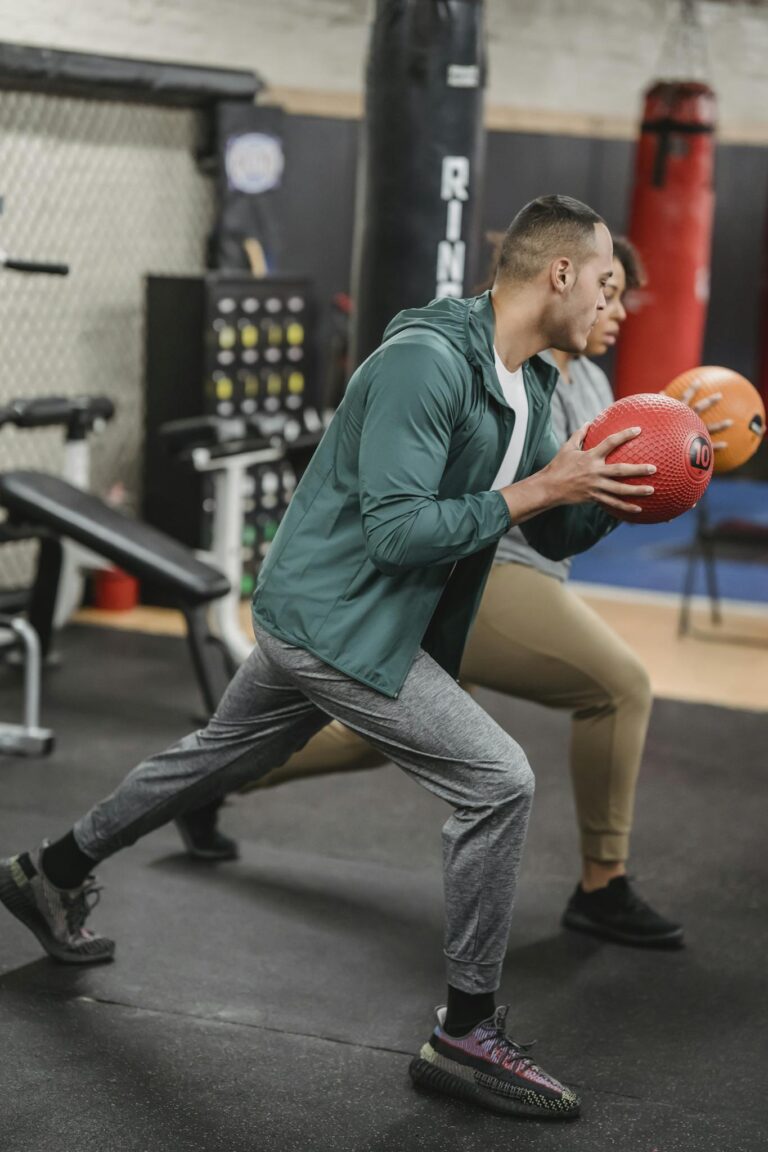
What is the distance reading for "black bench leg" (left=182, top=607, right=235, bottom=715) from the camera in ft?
13.5

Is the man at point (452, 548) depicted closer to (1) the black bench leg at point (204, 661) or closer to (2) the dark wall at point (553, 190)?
(1) the black bench leg at point (204, 661)

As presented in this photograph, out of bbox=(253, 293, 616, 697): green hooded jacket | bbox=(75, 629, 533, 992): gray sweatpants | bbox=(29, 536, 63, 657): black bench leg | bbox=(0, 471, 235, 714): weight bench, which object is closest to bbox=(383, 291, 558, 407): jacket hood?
bbox=(253, 293, 616, 697): green hooded jacket

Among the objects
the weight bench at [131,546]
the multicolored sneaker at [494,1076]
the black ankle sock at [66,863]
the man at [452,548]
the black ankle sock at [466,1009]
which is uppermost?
the man at [452,548]

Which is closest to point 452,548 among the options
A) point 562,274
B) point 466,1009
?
point 562,274

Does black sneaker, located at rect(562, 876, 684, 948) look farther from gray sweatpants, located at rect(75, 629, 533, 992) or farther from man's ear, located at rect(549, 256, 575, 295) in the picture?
man's ear, located at rect(549, 256, 575, 295)

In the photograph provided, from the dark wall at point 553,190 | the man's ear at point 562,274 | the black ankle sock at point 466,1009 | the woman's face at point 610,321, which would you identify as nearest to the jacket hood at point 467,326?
the man's ear at point 562,274

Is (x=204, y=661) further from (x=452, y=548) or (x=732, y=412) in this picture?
(x=452, y=548)

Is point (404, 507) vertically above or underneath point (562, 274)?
underneath

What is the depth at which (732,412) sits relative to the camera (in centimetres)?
299

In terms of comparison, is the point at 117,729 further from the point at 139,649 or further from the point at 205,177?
the point at 205,177

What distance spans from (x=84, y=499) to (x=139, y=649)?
1.23 m

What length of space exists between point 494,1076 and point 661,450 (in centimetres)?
104

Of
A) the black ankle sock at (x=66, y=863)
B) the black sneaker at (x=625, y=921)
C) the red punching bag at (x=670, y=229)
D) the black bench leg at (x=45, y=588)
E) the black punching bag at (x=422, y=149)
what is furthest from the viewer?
the red punching bag at (x=670, y=229)

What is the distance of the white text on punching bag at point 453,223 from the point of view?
13.4 ft
